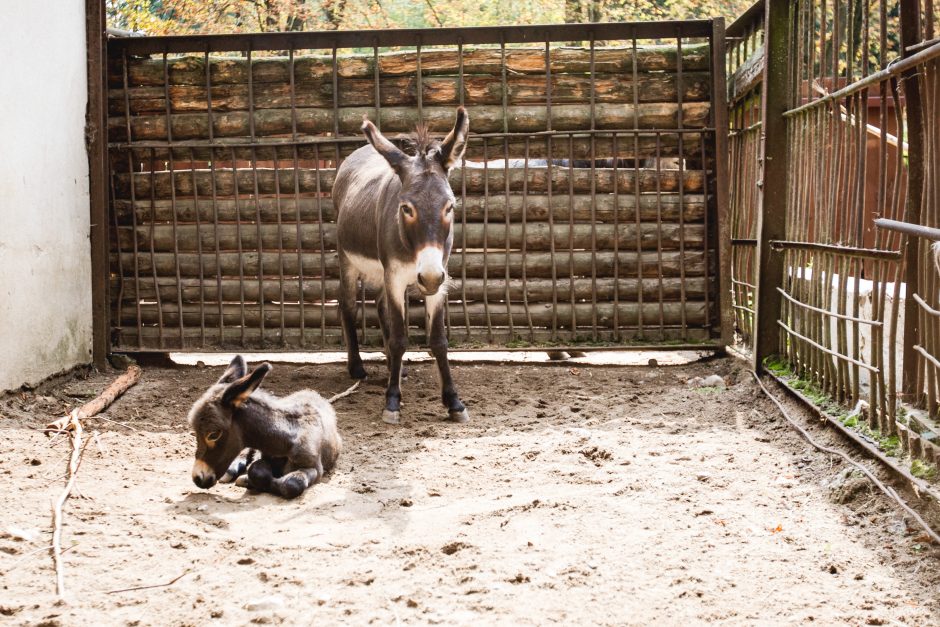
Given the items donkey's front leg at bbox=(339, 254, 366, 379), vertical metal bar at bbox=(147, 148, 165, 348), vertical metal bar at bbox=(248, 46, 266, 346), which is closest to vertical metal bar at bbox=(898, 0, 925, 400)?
donkey's front leg at bbox=(339, 254, 366, 379)

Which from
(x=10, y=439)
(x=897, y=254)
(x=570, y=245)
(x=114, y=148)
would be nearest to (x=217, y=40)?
(x=114, y=148)

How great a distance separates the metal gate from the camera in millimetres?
7656

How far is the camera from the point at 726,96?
7602 millimetres

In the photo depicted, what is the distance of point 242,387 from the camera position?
172 inches

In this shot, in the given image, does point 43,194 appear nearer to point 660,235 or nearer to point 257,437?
point 257,437

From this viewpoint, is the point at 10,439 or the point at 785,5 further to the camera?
the point at 785,5

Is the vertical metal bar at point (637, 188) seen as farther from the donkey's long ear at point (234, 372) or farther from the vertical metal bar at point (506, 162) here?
the donkey's long ear at point (234, 372)

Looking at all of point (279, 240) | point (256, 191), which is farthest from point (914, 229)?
point (256, 191)

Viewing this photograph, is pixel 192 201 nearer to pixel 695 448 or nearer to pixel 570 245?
pixel 570 245

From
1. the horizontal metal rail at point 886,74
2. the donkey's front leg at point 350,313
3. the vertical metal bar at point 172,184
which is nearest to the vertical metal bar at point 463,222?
the donkey's front leg at point 350,313

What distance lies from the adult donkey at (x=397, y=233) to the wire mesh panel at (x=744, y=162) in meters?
2.51

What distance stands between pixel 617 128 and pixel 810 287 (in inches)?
99.3

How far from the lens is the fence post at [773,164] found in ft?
20.7

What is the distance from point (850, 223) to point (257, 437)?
331 centimetres
